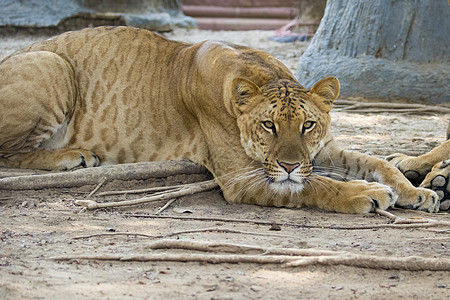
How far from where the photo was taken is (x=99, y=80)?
17.9 ft

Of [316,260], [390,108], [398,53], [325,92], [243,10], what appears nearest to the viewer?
[316,260]

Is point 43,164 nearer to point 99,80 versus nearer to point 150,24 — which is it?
point 99,80

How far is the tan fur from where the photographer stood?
4.38m

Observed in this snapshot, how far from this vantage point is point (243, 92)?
448 centimetres

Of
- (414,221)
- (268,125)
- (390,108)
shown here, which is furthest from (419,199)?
(390,108)

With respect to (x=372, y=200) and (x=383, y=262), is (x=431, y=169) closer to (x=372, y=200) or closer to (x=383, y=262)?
(x=372, y=200)

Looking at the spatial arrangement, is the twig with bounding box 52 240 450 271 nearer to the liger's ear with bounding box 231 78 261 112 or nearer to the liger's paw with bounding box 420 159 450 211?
the liger's paw with bounding box 420 159 450 211

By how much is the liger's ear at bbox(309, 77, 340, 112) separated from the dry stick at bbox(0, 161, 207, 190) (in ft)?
3.64

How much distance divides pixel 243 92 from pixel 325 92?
22.4 inches

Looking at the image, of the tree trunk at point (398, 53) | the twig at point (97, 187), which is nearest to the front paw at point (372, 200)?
the twig at point (97, 187)

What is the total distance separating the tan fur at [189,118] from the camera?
4.38m

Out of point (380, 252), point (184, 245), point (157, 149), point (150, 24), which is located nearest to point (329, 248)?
point (380, 252)

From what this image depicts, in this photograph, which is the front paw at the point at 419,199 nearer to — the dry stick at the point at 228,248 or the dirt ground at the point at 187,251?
the dirt ground at the point at 187,251

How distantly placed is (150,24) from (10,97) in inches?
392
